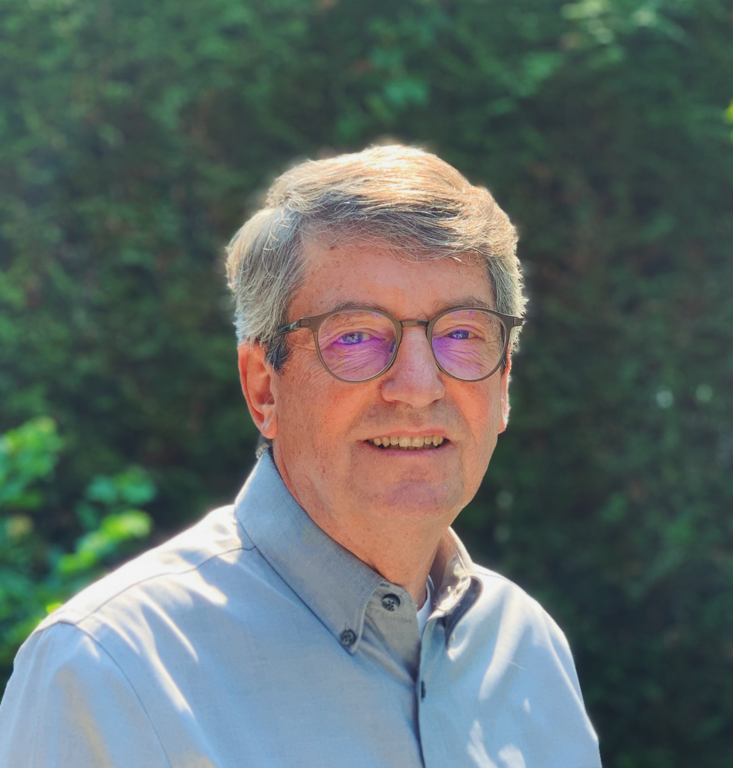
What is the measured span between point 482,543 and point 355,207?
2.79m

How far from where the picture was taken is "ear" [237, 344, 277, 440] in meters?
1.69

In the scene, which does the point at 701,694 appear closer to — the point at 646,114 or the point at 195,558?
the point at 646,114

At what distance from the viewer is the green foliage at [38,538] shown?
10.1 ft

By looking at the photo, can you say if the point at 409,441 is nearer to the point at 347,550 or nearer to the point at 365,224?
the point at 347,550

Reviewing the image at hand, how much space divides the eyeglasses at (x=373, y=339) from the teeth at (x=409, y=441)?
0.11 meters

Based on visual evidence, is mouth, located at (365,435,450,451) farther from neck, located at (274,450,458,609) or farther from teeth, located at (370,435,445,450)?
neck, located at (274,450,458,609)

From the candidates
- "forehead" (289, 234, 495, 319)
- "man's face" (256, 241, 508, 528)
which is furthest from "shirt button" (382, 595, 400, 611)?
"forehead" (289, 234, 495, 319)

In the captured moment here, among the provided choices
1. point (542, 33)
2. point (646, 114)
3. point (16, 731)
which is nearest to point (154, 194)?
point (542, 33)

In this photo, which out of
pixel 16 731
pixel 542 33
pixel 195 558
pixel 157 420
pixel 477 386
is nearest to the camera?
pixel 16 731

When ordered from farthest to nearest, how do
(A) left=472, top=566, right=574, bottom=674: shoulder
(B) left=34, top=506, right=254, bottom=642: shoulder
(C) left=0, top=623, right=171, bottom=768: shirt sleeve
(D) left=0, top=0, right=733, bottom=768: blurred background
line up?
(D) left=0, top=0, right=733, bottom=768: blurred background
(A) left=472, top=566, right=574, bottom=674: shoulder
(B) left=34, top=506, right=254, bottom=642: shoulder
(C) left=0, top=623, right=171, bottom=768: shirt sleeve

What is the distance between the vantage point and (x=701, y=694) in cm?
392

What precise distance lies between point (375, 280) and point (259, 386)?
0.34 m

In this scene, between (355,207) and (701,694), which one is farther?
(701,694)

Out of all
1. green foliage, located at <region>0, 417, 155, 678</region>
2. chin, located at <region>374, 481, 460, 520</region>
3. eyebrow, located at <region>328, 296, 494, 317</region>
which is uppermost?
eyebrow, located at <region>328, 296, 494, 317</region>
